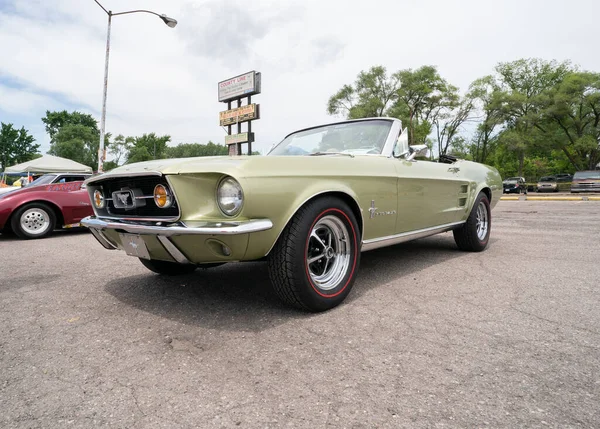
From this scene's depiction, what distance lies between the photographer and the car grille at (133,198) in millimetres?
2271

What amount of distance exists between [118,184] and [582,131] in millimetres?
41421

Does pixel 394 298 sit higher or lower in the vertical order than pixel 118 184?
lower

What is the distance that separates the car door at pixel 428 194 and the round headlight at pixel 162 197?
1800 millimetres

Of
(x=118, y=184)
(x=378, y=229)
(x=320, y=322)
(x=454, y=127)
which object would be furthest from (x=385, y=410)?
(x=454, y=127)

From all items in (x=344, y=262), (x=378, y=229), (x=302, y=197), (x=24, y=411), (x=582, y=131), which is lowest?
(x=24, y=411)

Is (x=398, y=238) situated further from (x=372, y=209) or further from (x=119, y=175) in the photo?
(x=119, y=175)

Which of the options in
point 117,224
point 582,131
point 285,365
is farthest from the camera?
point 582,131

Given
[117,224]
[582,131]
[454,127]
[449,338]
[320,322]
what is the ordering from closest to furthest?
1. [449,338]
2. [320,322]
3. [117,224]
4. [582,131]
5. [454,127]

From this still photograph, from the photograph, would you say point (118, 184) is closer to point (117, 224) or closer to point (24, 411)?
point (117, 224)

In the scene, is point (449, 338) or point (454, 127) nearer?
point (449, 338)

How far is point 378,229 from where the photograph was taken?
2879 mm

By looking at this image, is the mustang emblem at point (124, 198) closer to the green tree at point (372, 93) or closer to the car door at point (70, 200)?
the car door at point (70, 200)

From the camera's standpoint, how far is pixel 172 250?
2125mm

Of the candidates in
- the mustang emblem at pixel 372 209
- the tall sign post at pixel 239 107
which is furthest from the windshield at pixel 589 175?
the mustang emblem at pixel 372 209
